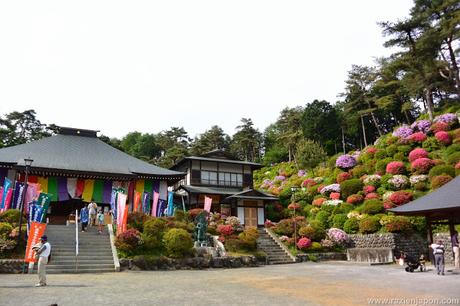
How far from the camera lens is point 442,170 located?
92.6 ft

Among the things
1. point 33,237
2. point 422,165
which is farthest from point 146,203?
point 422,165

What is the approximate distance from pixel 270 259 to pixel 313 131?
36.1 metres

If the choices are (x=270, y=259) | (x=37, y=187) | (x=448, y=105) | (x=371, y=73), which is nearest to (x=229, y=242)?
(x=270, y=259)

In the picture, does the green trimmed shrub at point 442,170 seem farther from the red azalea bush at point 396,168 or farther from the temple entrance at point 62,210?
the temple entrance at point 62,210

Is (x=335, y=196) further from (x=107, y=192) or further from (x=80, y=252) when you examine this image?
(x=80, y=252)

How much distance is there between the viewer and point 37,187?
22391 mm

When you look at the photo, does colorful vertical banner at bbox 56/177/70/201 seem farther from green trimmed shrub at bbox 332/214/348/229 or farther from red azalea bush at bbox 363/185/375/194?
red azalea bush at bbox 363/185/375/194

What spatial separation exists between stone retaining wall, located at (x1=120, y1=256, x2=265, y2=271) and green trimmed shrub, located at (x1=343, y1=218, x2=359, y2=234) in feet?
30.9

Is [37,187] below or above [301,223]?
above

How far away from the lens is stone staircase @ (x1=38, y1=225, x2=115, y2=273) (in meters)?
15.2

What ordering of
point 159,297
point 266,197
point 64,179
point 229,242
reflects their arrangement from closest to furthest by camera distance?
point 159,297 < point 229,242 < point 64,179 < point 266,197

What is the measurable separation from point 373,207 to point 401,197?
2.29 meters

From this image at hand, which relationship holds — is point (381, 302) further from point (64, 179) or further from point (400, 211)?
point (64, 179)

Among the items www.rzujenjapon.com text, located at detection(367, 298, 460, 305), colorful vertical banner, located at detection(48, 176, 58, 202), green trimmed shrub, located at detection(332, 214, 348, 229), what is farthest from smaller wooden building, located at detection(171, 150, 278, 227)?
www.rzujenjapon.com text, located at detection(367, 298, 460, 305)
